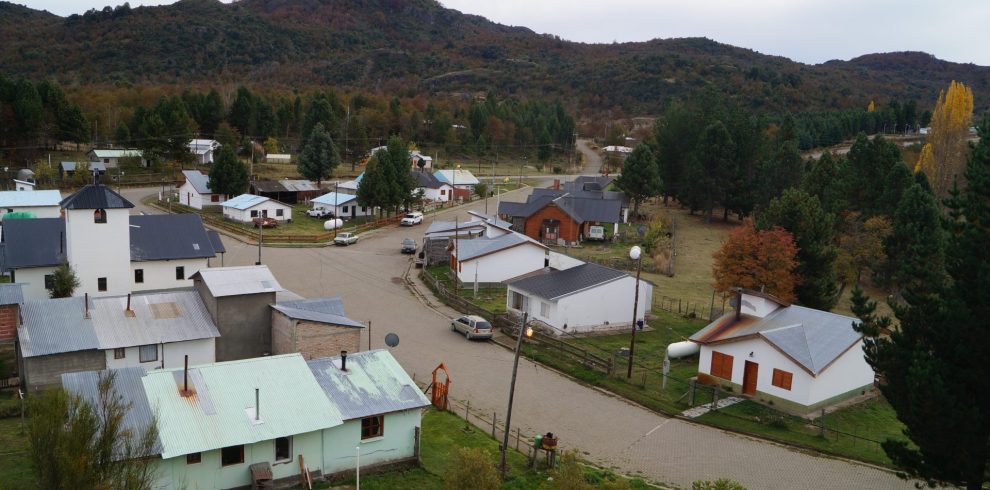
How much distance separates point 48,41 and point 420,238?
470 feet

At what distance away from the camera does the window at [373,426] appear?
63.5 feet

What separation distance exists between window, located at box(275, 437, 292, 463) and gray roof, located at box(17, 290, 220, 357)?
8.12 metres

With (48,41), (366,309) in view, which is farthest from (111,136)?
(48,41)

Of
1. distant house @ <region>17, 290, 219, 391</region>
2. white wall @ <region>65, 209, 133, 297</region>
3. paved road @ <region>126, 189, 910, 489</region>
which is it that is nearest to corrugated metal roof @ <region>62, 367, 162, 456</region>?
distant house @ <region>17, 290, 219, 391</region>

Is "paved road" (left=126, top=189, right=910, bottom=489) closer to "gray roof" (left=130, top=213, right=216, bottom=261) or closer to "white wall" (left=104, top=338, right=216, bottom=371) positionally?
"gray roof" (left=130, top=213, right=216, bottom=261)

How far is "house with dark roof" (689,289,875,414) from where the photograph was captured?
25.2 m

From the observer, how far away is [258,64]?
18250 centimetres

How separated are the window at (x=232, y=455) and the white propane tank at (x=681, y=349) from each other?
17.9m

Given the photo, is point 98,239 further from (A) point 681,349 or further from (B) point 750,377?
(B) point 750,377

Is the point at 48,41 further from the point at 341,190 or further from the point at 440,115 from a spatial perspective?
the point at 341,190

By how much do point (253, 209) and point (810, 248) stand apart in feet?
131

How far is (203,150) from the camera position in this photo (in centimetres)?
8244

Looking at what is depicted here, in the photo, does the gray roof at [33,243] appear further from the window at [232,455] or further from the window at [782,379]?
the window at [782,379]

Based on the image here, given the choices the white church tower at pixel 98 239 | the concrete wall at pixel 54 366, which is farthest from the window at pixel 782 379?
the white church tower at pixel 98 239
